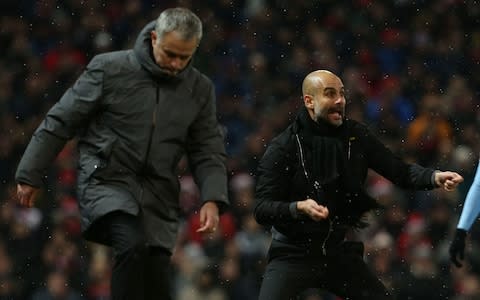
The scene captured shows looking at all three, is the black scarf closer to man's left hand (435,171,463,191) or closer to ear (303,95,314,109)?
ear (303,95,314,109)

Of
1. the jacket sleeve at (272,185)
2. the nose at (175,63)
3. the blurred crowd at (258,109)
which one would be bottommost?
the blurred crowd at (258,109)

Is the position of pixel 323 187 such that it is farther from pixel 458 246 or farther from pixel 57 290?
pixel 57 290

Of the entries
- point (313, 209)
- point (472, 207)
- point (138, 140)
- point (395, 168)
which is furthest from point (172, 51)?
point (472, 207)

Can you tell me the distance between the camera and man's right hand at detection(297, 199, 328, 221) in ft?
23.1

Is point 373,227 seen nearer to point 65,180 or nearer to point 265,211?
point 65,180

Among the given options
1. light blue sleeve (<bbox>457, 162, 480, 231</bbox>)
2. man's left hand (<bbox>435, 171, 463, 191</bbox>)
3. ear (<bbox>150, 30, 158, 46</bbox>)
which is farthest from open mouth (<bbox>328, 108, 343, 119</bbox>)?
light blue sleeve (<bbox>457, 162, 480, 231</bbox>)

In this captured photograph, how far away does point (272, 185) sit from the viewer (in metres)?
7.59

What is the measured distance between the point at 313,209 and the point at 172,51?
1164 mm

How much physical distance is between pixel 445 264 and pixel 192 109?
5.02 m

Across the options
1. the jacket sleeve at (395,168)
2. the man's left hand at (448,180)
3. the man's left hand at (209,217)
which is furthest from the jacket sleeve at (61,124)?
the man's left hand at (448,180)

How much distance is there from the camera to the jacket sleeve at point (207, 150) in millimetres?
7801

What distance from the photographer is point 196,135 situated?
785 centimetres

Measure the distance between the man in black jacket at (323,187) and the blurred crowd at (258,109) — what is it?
12.9 feet

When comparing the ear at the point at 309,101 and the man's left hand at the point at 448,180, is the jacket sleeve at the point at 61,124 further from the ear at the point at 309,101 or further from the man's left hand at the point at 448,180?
the man's left hand at the point at 448,180
